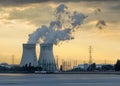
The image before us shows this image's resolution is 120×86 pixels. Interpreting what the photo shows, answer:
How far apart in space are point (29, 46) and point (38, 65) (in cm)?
2545

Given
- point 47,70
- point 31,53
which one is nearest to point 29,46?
point 31,53

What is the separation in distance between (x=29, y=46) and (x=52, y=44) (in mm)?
6394

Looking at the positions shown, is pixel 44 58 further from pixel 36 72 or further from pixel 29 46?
pixel 36 72

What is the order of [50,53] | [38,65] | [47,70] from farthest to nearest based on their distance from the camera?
[47,70] → [38,65] → [50,53]

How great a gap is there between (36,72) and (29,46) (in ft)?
152

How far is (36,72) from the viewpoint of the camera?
19975 centimetres

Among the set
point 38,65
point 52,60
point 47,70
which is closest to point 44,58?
point 52,60

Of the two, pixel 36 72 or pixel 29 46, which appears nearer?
pixel 29 46

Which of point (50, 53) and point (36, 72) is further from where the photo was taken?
point (36, 72)

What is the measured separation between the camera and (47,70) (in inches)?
7746

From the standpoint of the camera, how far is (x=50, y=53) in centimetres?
15012

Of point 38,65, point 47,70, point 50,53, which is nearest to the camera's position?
point 50,53

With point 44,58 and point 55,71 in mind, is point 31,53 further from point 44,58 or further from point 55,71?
point 55,71

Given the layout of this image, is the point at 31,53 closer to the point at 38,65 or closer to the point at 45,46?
the point at 45,46
